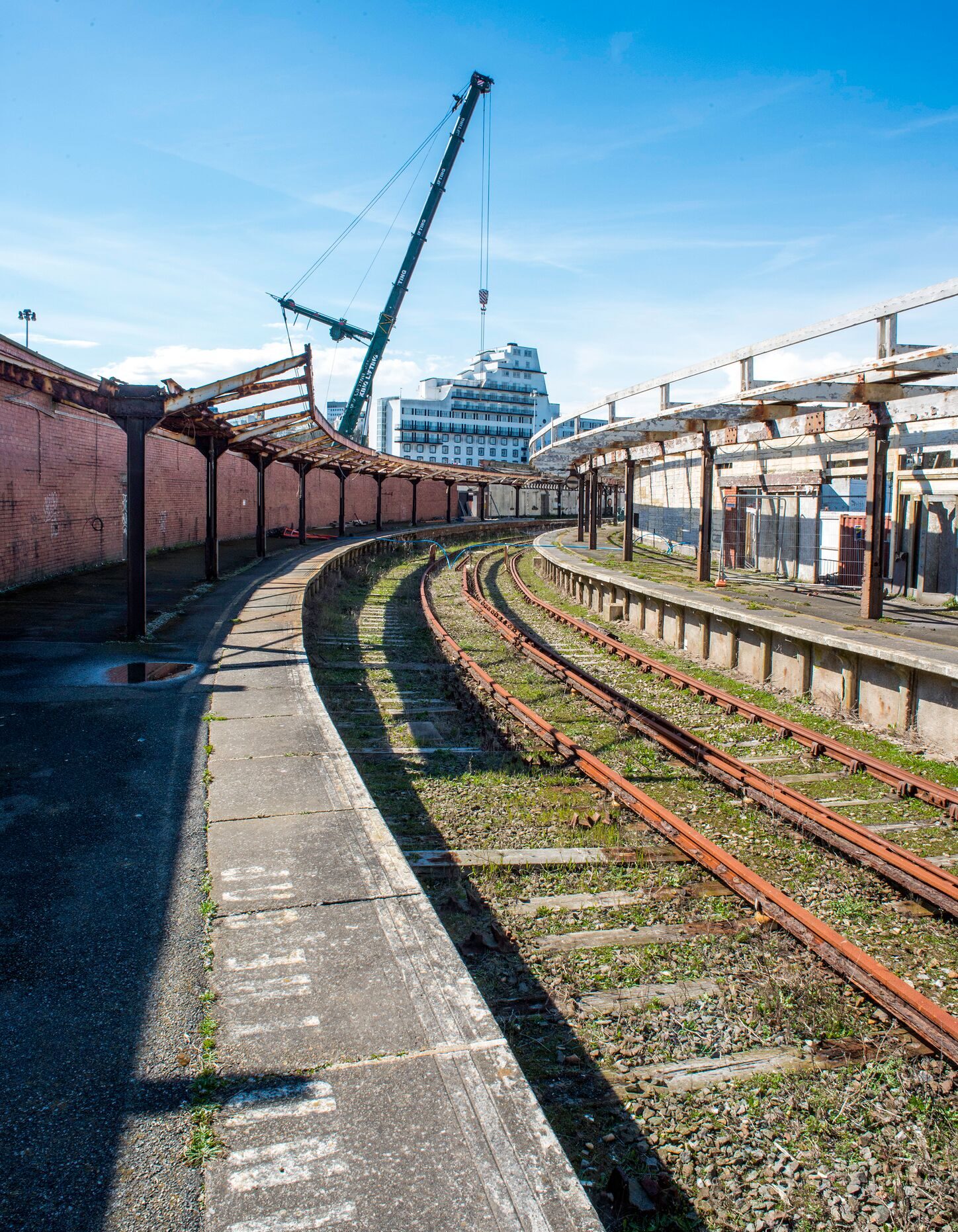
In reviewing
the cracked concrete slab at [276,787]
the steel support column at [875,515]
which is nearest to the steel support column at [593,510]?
the steel support column at [875,515]

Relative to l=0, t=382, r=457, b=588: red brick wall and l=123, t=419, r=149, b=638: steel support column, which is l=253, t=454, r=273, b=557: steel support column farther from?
l=123, t=419, r=149, b=638: steel support column

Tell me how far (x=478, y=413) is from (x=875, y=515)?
417 feet

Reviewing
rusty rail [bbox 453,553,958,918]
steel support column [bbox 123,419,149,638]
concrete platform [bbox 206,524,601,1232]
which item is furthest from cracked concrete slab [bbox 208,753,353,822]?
steel support column [bbox 123,419,149,638]

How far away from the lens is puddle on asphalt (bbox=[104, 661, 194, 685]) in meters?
8.72

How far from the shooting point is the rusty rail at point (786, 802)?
508 centimetres

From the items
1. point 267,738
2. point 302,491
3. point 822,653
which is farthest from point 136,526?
point 302,491

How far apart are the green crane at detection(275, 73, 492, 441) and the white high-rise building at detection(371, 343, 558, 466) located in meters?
71.1

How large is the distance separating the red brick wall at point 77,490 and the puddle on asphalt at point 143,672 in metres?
3.95

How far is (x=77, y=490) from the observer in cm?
1698

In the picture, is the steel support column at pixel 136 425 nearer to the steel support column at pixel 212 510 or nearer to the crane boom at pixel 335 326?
the steel support column at pixel 212 510

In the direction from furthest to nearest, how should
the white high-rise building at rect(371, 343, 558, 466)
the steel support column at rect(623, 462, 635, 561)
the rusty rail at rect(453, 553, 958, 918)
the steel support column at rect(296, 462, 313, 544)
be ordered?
the white high-rise building at rect(371, 343, 558, 466) < the steel support column at rect(296, 462, 313, 544) < the steel support column at rect(623, 462, 635, 561) < the rusty rail at rect(453, 553, 958, 918)

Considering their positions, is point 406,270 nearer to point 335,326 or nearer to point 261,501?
point 335,326

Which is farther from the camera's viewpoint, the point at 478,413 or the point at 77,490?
the point at 478,413

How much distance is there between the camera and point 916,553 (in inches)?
526
